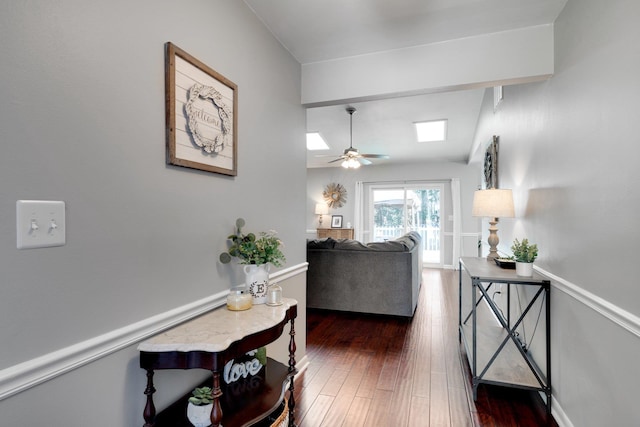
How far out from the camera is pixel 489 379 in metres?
2.09

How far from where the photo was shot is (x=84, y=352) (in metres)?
0.98

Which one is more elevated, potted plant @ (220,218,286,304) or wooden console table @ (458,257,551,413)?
potted plant @ (220,218,286,304)

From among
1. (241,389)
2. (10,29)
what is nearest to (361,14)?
(10,29)

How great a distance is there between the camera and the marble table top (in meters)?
1.09

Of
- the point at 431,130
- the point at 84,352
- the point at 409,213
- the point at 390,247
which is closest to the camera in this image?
the point at 84,352

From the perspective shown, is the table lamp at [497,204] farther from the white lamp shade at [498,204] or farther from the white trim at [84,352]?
the white trim at [84,352]

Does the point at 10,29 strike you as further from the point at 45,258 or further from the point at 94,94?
the point at 45,258

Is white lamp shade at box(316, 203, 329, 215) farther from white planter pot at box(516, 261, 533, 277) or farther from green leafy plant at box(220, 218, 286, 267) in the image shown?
green leafy plant at box(220, 218, 286, 267)

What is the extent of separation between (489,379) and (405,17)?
2.31m

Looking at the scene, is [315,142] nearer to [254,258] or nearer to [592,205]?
[254,258]

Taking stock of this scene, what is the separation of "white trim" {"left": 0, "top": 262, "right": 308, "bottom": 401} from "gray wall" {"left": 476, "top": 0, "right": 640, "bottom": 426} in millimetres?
1726

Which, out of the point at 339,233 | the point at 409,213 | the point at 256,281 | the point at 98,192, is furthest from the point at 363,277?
the point at 409,213

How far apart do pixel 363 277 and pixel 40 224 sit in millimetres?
3259

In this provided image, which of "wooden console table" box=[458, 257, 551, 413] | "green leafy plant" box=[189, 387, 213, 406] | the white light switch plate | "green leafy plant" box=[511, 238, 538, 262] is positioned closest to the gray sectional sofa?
"wooden console table" box=[458, 257, 551, 413]
